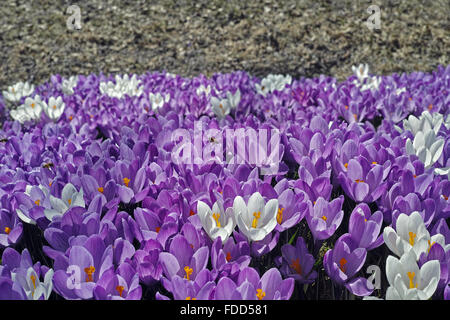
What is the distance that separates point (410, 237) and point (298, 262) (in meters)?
0.38

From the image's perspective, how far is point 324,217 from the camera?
1635 mm

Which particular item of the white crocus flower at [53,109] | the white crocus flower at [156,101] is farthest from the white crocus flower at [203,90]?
the white crocus flower at [53,109]

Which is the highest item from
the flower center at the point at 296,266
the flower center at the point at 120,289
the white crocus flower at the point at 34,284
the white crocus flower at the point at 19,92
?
the white crocus flower at the point at 34,284

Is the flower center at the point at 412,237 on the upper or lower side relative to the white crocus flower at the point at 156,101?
upper

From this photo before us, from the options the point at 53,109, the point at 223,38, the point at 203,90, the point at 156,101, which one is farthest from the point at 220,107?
the point at 223,38

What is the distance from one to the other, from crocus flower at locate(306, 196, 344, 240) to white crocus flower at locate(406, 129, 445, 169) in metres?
0.69

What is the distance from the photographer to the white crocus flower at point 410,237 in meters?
1.46

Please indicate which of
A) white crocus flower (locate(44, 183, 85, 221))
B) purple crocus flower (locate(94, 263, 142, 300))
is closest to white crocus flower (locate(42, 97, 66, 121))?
Answer: white crocus flower (locate(44, 183, 85, 221))

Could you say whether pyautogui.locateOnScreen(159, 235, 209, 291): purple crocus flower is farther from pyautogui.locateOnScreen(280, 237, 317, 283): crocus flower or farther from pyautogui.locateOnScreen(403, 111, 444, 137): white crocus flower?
pyautogui.locateOnScreen(403, 111, 444, 137): white crocus flower

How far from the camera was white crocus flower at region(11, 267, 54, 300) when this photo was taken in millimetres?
1333

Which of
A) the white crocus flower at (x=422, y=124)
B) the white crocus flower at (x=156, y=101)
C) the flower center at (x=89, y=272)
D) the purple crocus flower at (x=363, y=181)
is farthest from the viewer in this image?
the white crocus flower at (x=156, y=101)

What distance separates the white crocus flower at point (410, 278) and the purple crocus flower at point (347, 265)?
9 cm

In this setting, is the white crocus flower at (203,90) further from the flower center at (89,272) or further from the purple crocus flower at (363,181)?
the flower center at (89,272)
